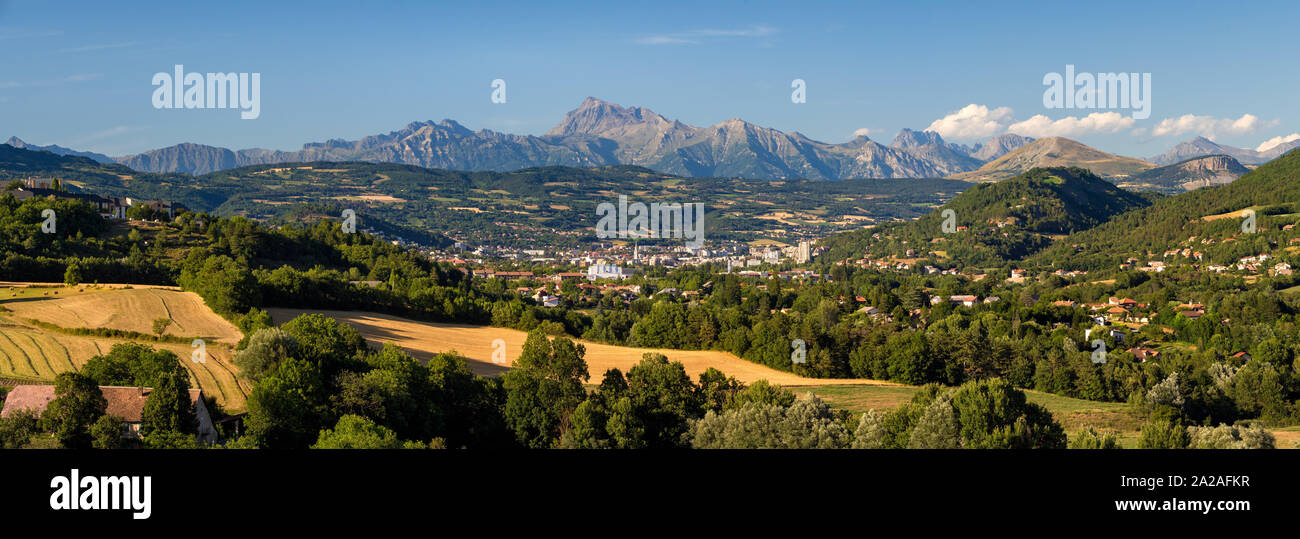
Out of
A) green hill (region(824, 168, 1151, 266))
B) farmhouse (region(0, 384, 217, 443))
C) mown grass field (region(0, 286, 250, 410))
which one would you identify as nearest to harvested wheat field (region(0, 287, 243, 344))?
mown grass field (region(0, 286, 250, 410))

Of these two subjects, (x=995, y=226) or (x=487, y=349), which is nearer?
(x=487, y=349)

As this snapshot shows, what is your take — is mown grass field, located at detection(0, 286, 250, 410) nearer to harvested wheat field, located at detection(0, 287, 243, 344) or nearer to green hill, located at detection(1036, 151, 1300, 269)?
harvested wheat field, located at detection(0, 287, 243, 344)

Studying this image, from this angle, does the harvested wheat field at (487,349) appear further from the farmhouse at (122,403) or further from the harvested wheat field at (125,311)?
the farmhouse at (122,403)

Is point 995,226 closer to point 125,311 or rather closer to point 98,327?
point 125,311

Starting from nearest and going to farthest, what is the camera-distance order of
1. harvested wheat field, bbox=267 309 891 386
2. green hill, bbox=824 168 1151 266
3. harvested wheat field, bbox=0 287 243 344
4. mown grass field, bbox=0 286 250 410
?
mown grass field, bbox=0 286 250 410, harvested wheat field, bbox=0 287 243 344, harvested wheat field, bbox=267 309 891 386, green hill, bbox=824 168 1151 266

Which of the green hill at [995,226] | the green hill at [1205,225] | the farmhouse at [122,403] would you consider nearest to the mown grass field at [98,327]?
the farmhouse at [122,403]

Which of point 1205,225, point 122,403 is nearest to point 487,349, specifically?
point 122,403
